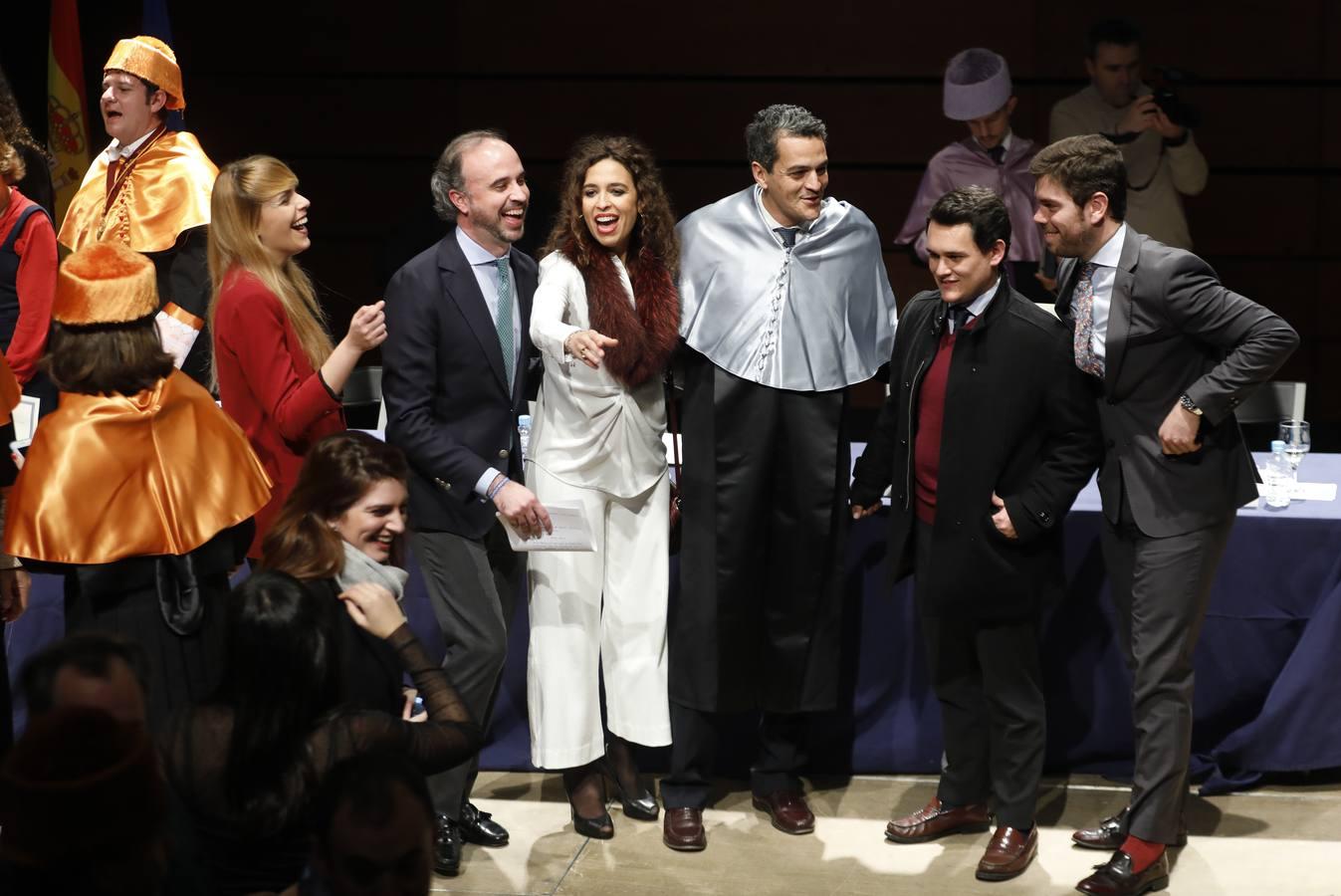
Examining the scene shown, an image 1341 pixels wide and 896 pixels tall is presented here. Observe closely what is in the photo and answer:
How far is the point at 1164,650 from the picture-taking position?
3471 mm

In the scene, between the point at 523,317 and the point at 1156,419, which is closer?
the point at 1156,419

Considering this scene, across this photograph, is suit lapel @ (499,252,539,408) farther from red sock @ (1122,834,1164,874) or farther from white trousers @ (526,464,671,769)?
red sock @ (1122,834,1164,874)

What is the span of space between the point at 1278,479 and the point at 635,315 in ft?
5.57

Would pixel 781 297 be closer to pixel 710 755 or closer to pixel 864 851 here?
pixel 710 755

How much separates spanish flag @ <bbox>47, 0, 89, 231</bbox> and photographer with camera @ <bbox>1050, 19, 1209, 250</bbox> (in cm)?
404

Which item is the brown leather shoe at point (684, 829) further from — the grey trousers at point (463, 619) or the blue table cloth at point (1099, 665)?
the grey trousers at point (463, 619)

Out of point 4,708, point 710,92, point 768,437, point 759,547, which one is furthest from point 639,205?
point 710,92

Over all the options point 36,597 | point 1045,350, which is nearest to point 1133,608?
point 1045,350

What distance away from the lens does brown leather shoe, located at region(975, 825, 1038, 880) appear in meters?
3.58

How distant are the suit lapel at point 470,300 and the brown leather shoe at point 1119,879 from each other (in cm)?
167

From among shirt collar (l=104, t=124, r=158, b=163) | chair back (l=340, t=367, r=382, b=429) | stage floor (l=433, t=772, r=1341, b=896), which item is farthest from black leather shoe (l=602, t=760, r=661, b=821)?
shirt collar (l=104, t=124, r=158, b=163)

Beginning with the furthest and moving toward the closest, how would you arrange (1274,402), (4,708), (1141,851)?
1. (1274,402)
2. (1141,851)
3. (4,708)

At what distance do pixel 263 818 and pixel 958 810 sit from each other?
1.99 metres

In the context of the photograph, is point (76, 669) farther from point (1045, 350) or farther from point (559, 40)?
point (559, 40)
